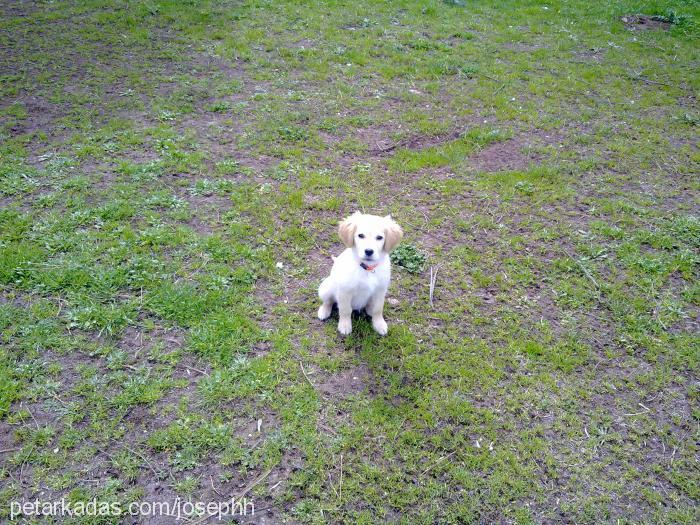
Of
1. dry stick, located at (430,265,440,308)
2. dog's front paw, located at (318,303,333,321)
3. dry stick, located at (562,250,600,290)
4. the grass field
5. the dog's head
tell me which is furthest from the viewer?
dry stick, located at (562,250,600,290)

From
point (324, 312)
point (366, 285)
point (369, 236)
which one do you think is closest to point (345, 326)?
point (324, 312)

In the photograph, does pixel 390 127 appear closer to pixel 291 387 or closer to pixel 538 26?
pixel 291 387

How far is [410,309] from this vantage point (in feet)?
14.1

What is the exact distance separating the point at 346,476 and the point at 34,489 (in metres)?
1.90

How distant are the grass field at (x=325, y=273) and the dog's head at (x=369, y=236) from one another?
0.85m

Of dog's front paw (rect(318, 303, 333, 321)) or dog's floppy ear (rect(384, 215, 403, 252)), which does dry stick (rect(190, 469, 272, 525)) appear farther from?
dog's floppy ear (rect(384, 215, 403, 252))

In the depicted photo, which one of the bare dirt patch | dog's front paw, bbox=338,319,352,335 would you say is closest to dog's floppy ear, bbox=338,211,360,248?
dog's front paw, bbox=338,319,352,335

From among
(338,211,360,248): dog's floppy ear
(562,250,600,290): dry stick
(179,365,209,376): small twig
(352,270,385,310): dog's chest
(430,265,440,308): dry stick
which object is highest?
(338,211,360,248): dog's floppy ear

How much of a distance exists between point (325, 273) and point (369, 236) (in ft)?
3.99

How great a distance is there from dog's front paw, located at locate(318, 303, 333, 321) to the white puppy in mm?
51

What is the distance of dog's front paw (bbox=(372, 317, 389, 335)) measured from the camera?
13.1 ft

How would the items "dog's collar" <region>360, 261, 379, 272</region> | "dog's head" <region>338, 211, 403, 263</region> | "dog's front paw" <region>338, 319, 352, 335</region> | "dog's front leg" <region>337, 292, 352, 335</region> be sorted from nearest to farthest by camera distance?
"dog's head" <region>338, 211, 403, 263</region>, "dog's collar" <region>360, 261, 379, 272</region>, "dog's front leg" <region>337, 292, 352, 335</region>, "dog's front paw" <region>338, 319, 352, 335</region>

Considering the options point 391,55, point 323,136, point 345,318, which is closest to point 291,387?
point 345,318

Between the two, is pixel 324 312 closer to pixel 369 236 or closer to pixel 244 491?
pixel 369 236
